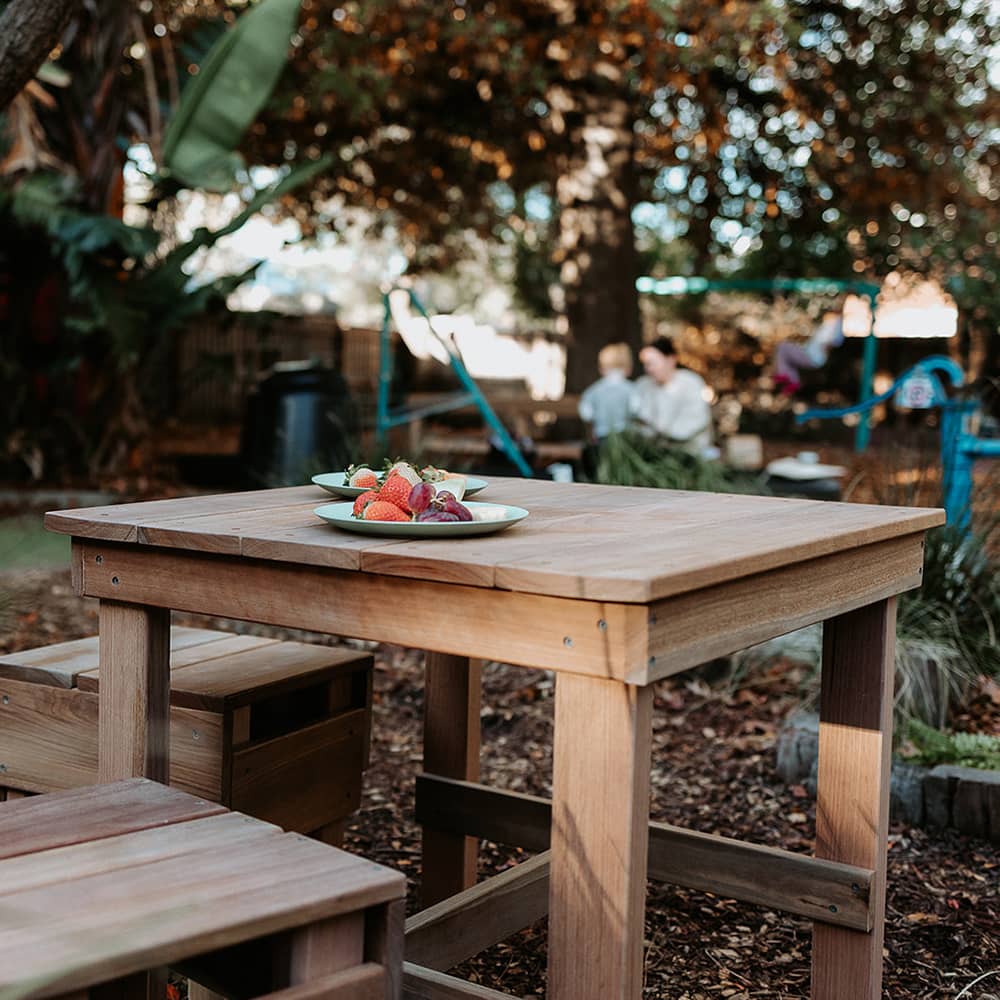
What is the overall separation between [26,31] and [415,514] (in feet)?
7.13

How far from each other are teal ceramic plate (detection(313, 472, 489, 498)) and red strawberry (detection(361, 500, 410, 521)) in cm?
34

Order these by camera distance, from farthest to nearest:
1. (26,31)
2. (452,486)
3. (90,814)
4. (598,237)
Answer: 1. (598,237)
2. (26,31)
3. (452,486)
4. (90,814)

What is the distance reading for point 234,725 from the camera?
2178 millimetres

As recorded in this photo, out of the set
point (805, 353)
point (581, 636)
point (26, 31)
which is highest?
point (26, 31)

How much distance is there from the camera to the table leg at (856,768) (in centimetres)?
218

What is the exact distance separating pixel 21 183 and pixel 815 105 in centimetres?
724

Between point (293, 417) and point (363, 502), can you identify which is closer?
point (363, 502)

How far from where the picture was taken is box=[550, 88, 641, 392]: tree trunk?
1038 cm

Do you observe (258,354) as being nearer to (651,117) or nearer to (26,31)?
(651,117)

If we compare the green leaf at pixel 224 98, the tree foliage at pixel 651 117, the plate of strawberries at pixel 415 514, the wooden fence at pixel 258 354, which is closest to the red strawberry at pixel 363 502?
the plate of strawberries at pixel 415 514

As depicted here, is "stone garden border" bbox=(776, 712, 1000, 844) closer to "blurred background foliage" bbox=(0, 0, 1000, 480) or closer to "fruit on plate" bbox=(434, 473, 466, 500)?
"fruit on plate" bbox=(434, 473, 466, 500)

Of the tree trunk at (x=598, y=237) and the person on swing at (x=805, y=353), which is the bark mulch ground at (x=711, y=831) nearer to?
the tree trunk at (x=598, y=237)

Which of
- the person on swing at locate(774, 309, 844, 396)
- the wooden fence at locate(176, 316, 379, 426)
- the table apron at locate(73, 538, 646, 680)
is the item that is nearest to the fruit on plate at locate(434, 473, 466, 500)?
the table apron at locate(73, 538, 646, 680)

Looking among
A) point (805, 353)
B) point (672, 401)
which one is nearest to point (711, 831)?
point (672, 401)
